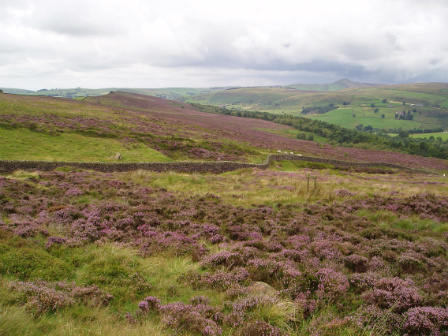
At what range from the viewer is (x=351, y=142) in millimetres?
89375

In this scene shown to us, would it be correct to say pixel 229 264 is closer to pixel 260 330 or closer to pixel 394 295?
pixel 260 330

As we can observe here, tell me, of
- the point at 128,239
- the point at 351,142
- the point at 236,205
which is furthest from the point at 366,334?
the point at 351,142

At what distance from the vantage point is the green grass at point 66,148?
29692mm

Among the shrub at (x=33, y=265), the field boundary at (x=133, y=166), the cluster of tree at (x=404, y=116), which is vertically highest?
the cluster of tree at (x=404, y=116)

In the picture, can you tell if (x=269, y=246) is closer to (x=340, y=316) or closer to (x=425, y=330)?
(x=340, y=316)

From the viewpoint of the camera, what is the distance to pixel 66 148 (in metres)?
33.9

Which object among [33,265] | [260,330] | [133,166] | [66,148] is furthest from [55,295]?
[66,148]

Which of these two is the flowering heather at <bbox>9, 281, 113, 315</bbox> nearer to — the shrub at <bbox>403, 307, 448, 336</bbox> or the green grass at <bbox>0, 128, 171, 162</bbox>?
the shrub at <bbox>403, 307, 448, 336</bbox>

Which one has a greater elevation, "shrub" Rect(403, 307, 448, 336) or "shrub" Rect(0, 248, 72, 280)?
"shrub" Rect(0, 248, 72, 280)

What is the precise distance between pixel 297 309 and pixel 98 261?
5.25m

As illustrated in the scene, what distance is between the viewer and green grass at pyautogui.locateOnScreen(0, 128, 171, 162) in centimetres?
2969

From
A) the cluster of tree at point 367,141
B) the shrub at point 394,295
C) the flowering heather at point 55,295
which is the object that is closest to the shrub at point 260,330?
the shrub at point 394,295

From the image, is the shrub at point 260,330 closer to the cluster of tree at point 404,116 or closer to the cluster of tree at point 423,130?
the cluster of tree at point 423,130

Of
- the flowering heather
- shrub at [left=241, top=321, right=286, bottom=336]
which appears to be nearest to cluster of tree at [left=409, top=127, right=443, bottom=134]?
shrub at [left=241, top=321, right=286, bottom=336]
